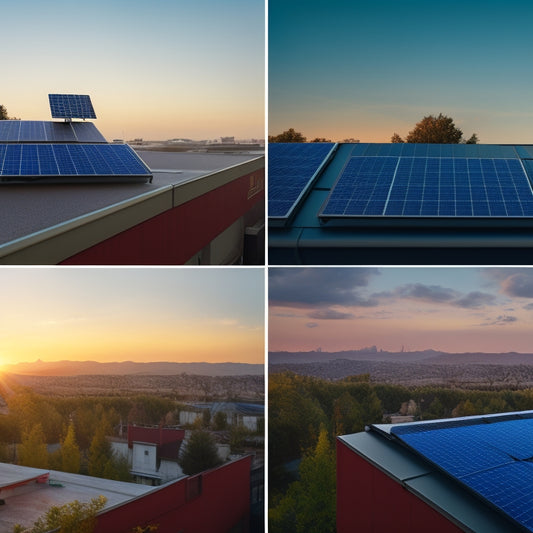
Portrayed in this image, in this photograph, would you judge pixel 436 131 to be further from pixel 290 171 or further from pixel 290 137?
pixel 290 171

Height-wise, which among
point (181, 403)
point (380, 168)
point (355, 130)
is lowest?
point (181, 403)

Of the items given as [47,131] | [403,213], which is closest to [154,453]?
[403,213]

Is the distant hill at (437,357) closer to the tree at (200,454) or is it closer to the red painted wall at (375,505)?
the red painted wall at (375,505)

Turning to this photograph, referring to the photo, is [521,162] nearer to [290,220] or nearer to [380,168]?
[380,168]

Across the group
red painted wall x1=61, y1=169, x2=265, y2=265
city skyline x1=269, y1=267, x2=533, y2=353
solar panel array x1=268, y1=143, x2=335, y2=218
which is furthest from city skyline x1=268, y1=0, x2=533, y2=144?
city skyline x1=269, y1=267, x2=533, y2=353

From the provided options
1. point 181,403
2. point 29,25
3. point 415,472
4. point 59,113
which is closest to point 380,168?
point 415,472

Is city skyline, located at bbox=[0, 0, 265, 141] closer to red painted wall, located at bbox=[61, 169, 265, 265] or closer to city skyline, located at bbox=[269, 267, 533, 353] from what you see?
red painted wall, located at bbox=[61, 169, 265, 265]
